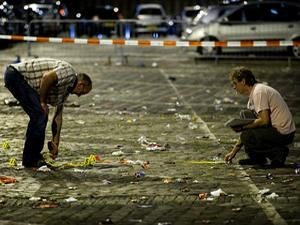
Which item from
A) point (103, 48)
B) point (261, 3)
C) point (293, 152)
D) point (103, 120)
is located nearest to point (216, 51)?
point (261, 3)

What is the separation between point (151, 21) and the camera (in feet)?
135

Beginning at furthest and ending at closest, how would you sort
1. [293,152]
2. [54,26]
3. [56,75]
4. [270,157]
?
1. [54,26]
2. [293,152]
3. [270,157]
4. [56,75]

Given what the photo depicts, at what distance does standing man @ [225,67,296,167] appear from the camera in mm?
9172

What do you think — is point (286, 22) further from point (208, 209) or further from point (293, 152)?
point (208, 209)

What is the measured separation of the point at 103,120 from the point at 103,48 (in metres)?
18.5

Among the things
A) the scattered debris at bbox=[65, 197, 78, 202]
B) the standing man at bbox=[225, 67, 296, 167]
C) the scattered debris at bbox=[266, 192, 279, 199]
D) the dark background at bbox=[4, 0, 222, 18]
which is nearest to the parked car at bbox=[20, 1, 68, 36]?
the dark background at bbox=[4, 0, 222, 18]

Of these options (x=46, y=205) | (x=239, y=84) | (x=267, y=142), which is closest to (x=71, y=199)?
(x=46, y=205)

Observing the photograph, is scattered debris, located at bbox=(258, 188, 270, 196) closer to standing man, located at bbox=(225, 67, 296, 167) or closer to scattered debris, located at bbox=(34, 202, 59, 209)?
standing man, located at bbox=(225, 67, 296, 167)

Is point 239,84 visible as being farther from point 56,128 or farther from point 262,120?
point 56,128

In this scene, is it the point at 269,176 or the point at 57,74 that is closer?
the point at 57,74

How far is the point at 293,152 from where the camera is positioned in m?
10.6

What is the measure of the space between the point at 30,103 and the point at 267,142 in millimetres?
2794

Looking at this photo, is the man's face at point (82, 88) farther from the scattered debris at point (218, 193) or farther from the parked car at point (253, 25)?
the parked car at point (253, 25)

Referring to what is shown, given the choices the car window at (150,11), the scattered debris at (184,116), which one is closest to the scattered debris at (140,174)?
the scattered debris at (184,116)
